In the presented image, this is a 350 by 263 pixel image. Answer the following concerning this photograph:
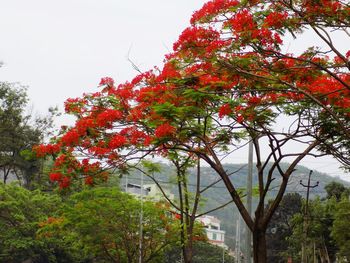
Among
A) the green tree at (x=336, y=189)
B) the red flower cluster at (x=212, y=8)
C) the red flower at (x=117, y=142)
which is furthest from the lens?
the green tree at (x=336, y=189)

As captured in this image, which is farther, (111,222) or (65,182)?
(111,222)

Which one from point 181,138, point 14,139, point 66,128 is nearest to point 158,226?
point 66,128

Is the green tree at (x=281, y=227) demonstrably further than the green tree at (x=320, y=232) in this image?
Yes

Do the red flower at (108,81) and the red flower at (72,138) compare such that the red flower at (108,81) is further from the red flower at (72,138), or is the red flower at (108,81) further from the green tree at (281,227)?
the green tree at (281,227)

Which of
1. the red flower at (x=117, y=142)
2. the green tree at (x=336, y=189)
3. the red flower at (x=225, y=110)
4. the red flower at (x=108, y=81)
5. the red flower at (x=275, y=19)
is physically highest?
the green tree at (x=336, y=189)

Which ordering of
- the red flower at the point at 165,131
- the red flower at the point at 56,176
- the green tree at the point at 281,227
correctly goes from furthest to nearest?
1. the green tree at the point at 281,227
2. the red flower at the point at 56,176
3. the red flower at the point at 165,131

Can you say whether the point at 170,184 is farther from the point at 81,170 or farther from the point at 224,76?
the point at 224,76

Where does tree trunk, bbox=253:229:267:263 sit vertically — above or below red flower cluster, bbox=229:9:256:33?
below

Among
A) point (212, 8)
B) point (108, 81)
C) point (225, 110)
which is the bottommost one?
point (225, 110)

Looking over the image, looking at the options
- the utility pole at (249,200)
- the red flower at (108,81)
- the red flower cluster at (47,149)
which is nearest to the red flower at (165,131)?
the red flower at (108,81)

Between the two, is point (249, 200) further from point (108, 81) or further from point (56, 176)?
point (56, 176)

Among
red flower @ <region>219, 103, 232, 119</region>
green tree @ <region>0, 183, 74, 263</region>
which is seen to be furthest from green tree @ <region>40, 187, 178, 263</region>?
red flower @ <region>219, 103, 232, 119</region>

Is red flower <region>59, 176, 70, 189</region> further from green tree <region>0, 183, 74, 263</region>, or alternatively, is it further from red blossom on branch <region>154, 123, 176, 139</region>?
green tree <region>0, 183, 74, 263</region>

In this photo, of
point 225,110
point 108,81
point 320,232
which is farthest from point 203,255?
point 225,110
